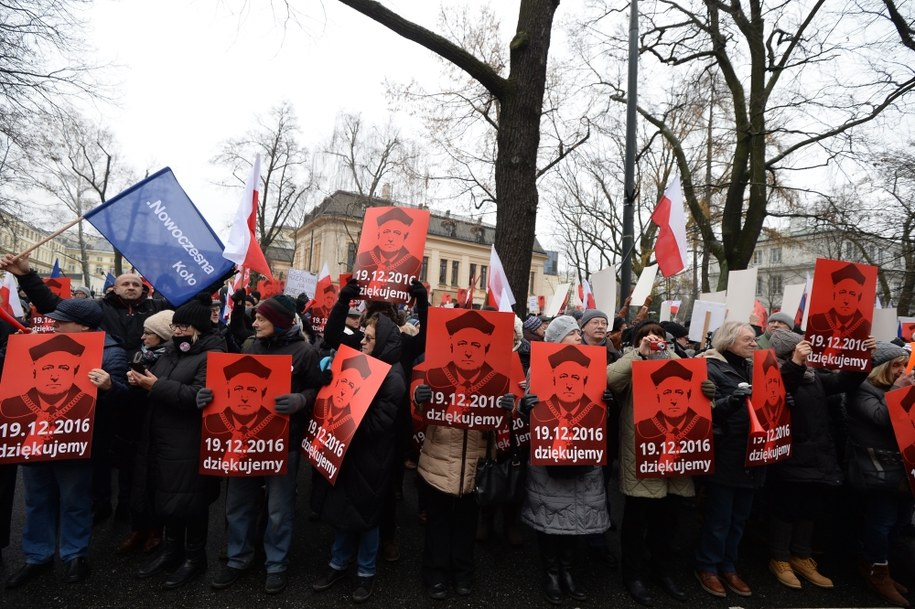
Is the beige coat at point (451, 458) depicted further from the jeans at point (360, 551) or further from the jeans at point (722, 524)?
the jeans at point (722, 524)

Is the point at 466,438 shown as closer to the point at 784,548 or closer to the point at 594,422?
the point at 594,422

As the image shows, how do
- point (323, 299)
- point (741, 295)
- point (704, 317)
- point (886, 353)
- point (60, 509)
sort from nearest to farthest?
point (60, 509) < point (886, 353) < point (741, 295) < point (704, 317) < point (323, 299)

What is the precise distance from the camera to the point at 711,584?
3.62 m

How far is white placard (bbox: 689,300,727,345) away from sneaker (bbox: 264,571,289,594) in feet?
21.6

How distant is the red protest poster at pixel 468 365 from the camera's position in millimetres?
3268

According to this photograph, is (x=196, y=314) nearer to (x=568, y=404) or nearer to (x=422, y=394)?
(x=422, y=394)

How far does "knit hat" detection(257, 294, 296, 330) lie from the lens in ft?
11.4

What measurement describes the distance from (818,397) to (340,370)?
383 cm

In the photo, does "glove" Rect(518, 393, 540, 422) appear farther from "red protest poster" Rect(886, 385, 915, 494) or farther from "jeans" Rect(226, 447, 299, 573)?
"red protest poster" Rect(886, 385, 915, 494)

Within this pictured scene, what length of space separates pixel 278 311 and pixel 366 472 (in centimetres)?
133

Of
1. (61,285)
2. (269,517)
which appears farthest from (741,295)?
(61,285)

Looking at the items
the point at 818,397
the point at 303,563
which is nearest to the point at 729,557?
the point at 818,397

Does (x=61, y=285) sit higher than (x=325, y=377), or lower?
higher

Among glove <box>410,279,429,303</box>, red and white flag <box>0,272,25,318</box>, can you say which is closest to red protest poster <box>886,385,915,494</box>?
glove <box>410,279,429,303</box>
